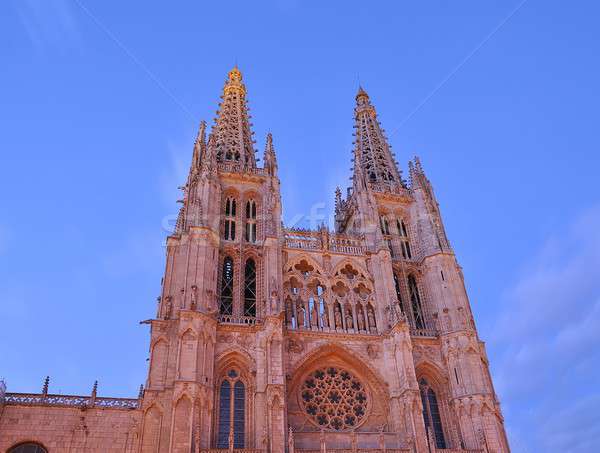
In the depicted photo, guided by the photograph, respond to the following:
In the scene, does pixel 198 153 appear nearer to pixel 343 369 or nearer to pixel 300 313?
pixel 300 313

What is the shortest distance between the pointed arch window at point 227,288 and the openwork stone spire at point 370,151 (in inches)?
438

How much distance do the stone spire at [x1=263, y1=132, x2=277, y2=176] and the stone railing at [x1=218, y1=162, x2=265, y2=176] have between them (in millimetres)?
458

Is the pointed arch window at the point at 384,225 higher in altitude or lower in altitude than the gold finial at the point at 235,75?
lower

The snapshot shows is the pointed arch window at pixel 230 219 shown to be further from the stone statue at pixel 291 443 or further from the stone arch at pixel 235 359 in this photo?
the stone statue at pixel 291 443

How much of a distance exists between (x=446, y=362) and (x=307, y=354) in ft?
24.2

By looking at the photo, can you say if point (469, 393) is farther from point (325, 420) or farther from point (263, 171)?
point (263, 171)

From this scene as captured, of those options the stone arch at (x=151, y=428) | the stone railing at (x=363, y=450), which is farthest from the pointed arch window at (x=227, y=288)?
the stone railing at (x=363, y=450)

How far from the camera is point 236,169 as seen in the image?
33375 mm

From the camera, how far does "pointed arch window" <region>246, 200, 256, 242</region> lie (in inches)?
1227

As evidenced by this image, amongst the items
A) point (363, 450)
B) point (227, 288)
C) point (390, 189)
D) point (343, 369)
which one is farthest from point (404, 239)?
point (363, 450)

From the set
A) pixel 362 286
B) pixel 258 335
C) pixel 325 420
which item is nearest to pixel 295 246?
pixel 362 286

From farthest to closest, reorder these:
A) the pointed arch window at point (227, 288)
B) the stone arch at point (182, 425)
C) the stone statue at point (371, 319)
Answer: the stone statue at point (371, 319) < the pointed arch window at point (227, 288) < the stone arch at point (182, 425)

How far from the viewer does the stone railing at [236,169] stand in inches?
1303

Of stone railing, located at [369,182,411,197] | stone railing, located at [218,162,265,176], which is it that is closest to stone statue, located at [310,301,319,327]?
stone railing, located at [218,162,265,176]
